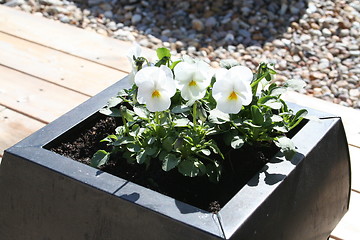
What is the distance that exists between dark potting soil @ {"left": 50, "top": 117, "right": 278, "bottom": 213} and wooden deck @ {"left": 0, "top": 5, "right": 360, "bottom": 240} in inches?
22.5

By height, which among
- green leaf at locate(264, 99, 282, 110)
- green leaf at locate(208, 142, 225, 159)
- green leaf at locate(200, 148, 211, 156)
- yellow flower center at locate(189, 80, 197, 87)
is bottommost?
green leaf at locate(208, 142, 225, 159)

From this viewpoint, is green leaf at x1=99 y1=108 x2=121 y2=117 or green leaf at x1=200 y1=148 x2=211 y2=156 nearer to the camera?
green leaf at x1=200 y1=148 x2=211 y2=156

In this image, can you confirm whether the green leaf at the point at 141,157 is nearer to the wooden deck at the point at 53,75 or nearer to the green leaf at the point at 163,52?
the green leaf at the point at 163,52

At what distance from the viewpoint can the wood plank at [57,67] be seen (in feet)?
8.44

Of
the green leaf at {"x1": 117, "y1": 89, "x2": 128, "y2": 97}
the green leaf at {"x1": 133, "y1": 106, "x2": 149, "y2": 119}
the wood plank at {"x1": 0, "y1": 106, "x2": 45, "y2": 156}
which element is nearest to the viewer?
the green leaf at {"x1": 133, "y1": 106, "x2": 149, "y2": 119}

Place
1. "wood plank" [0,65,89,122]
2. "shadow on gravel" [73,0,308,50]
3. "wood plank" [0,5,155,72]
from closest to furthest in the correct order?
1. "wood plank" [0,65,89,122]
2. "wood plank" [0,5,155,72]
3. "shadow on gravel" [73,0,308,50]

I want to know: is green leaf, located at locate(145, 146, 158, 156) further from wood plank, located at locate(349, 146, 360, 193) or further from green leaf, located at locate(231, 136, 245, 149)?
wood plank, located at locate(349, 146, 360, 193)

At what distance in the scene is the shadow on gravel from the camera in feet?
10.7

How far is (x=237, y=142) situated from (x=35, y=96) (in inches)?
49.9

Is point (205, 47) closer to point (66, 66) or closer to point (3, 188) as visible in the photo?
point (66, 66)

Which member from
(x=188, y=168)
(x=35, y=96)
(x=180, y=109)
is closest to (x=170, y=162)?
(x=188, y=168)

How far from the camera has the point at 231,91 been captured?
134 centimetres

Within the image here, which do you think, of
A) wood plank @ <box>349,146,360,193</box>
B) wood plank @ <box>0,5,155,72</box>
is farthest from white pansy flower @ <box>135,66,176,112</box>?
wood plank @ <box>0,5,155,72</box>

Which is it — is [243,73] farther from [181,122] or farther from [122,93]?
[122,93]
